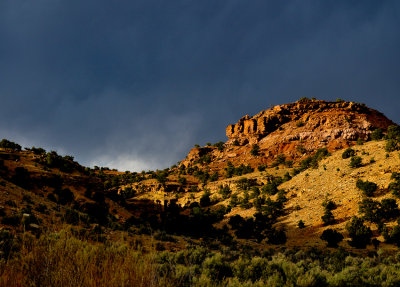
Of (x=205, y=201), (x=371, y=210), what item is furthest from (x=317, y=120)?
(x=371, y=210)

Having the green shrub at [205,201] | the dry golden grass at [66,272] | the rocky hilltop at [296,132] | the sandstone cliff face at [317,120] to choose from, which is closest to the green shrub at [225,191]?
the green shrub at [205,201]

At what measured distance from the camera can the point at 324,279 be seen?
5.21 meters

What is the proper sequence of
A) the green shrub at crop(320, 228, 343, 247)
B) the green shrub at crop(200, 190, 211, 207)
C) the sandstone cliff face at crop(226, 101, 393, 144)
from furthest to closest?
the sandstone cliff face at crop(226, 101, 393, 144)
the green shrub at crop(200, 190, 211, 207)
the green shrub at crop(320, 228, 343, 247)

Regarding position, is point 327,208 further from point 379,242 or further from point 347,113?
point 347,113

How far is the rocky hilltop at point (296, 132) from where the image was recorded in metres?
67.1

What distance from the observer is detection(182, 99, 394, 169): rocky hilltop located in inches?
2643

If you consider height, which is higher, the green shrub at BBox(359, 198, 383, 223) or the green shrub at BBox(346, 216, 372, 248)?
the green shrub at BBox(359, 198, 383, 223)

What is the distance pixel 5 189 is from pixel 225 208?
32996mm

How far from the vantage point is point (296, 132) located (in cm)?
7588

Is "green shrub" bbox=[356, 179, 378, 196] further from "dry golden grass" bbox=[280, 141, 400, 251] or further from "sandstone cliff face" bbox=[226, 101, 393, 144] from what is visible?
"sandstone cliff face" bbox=[226, 101, 393, 144]

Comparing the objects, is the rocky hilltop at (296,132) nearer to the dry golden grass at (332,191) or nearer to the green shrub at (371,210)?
the dry golden grass at (332,191)

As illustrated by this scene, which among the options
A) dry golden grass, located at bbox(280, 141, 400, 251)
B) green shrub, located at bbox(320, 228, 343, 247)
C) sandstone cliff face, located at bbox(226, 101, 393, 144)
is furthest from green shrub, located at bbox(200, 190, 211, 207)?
sandstone cliff face, located at bbox(226, 101, 393, 144)

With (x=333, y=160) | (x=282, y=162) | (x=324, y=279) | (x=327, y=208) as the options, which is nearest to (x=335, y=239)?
(x=327, y=208)

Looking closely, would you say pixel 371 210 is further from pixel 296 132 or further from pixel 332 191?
pixel 296 132
